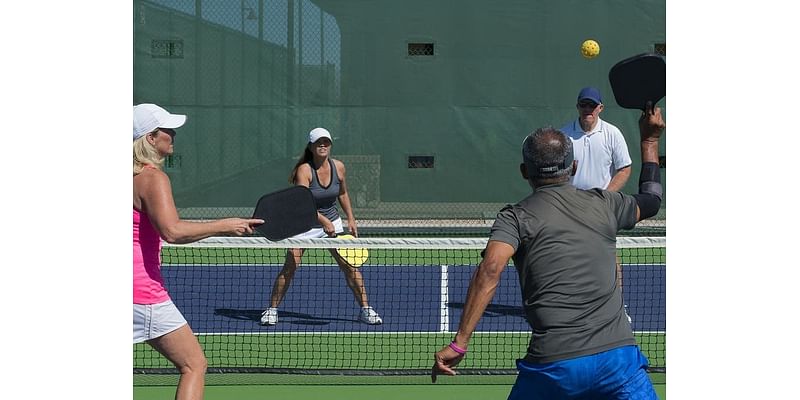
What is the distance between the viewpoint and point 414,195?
1433 cm

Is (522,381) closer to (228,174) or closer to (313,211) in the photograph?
(313,211)

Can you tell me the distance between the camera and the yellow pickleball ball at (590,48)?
13852 millimetres

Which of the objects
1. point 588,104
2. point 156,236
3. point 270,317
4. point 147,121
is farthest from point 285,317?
point 147,121

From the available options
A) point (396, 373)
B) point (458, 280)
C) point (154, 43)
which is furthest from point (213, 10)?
point (396, 373)

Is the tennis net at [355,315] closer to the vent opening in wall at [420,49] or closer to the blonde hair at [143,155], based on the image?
the blonde hair at [143,155]

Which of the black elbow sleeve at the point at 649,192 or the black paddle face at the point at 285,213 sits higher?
the black elbow sleeve at the point at 649,192

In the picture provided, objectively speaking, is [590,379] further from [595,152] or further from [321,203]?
[321,203]

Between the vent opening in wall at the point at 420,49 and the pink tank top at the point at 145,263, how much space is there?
32.5ft

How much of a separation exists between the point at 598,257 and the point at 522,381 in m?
0.49

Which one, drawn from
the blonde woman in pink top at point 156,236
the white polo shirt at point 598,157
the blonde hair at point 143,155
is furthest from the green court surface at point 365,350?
the blonde hair at point 143,155

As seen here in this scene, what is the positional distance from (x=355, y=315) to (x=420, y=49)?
633 cm

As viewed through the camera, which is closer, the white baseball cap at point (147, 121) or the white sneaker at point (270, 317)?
the white baseball cap at point (147, 121)

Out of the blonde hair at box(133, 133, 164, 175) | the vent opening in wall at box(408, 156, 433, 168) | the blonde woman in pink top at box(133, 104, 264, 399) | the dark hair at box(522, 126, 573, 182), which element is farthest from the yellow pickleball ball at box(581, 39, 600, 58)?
the dark hair at box(522, 126, 573, 182)

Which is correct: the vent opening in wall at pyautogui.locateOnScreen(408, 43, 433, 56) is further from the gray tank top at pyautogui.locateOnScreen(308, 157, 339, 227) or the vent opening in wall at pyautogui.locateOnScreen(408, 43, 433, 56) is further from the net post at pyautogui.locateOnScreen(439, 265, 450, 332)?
the gray tank top at pyautogui.locateOnScreen(308, 157, 339, 227)
